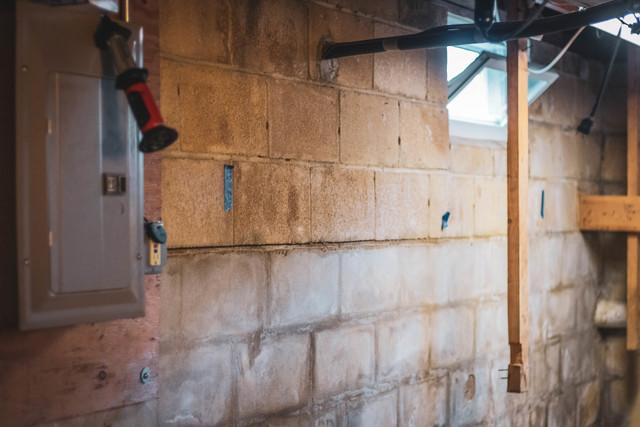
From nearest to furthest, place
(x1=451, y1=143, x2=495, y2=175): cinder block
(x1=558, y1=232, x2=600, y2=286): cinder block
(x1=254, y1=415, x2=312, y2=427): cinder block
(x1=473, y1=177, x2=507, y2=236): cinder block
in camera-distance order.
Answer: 1. (x1=254, y1=415, x2=312, y2=427): cinder block
2. (x1=451, y1=143, x2=495, y2=175): cinder block
3. (x1=473, y1=177, x2=507, y2=236): cinder block
4. (x1=558, y1=232, x2=600, y2=286): cinder block

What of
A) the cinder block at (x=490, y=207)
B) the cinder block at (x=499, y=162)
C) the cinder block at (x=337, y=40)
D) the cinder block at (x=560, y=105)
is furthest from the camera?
the cinder block at (x=560, y=105)

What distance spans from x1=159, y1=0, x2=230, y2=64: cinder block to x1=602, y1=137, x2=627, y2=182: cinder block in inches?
109

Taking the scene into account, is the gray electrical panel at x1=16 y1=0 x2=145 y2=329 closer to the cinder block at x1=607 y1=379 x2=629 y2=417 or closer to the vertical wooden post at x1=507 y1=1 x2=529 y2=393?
the vertical wooden post at x1=507 y1=1 x2=529 y2=393

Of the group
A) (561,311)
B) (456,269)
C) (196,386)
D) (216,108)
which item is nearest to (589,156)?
(561,311)

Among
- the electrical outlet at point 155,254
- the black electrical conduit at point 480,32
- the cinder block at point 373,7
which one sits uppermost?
the cinder block at point 373,7

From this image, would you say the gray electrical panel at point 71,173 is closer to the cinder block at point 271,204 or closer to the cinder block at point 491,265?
the cinder block at point 271,204

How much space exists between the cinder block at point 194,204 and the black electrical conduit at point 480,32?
23.9 inches

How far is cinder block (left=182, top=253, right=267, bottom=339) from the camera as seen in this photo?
1.97 m

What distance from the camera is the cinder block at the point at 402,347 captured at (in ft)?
8.52

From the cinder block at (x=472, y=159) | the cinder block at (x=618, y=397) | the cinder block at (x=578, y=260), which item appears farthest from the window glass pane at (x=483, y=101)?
the cinder block at (x=618, y=397)

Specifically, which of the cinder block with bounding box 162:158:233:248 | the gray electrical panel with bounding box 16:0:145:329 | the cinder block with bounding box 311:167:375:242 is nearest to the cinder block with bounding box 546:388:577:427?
the cinder block with bounding box 311:167:375:242

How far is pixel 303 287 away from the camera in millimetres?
2295

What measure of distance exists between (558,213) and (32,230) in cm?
287

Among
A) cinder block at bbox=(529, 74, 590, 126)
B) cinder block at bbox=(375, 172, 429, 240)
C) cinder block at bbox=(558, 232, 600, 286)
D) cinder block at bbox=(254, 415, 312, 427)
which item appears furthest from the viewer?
cinder block at bbox=(558, 232, 600, 286)
